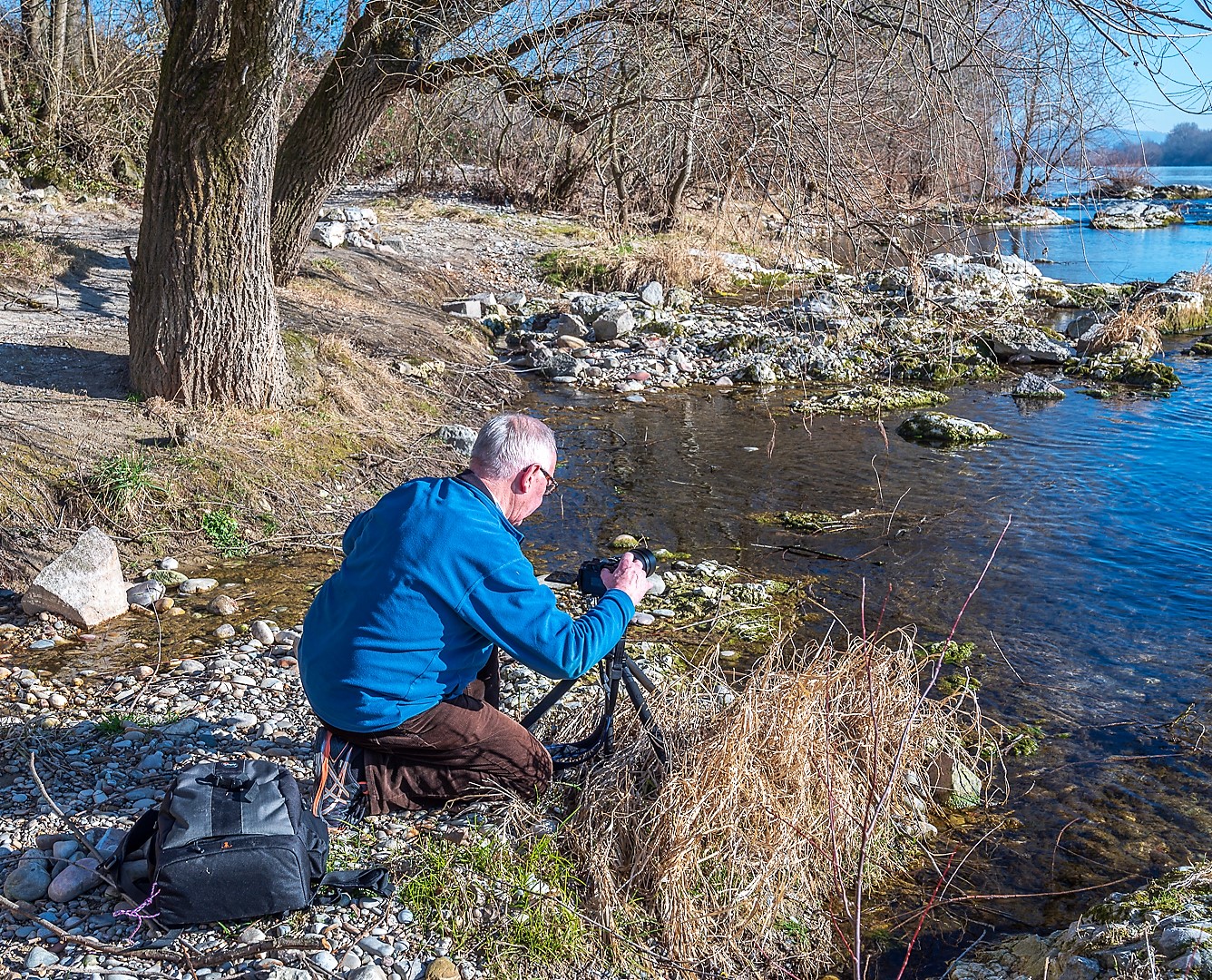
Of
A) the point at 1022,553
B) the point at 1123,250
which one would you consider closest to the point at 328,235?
the point at 1022,553

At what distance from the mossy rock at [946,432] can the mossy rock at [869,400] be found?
1.80ft

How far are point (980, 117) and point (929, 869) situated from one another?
3.43m

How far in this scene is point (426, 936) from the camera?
3.20m

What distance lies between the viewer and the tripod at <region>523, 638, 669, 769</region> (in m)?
3.79

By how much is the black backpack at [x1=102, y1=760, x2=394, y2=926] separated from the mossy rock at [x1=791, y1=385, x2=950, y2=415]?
28.6 feet

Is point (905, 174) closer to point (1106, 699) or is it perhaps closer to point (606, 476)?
point (1106, 699)

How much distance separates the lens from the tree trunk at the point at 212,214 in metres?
6.56

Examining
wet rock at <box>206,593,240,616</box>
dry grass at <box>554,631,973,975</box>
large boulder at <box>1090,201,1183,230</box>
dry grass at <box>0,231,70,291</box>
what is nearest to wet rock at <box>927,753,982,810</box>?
dry grass at <box>554,631,973,975</box>

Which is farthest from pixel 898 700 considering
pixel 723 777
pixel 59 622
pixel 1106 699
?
pixel 59 622

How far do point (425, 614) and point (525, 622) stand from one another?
321mm

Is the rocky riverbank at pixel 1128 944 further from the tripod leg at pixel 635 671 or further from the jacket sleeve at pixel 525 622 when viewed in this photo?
the jacket sleeve at pixel 525 622

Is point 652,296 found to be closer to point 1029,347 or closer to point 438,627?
point 1029,347

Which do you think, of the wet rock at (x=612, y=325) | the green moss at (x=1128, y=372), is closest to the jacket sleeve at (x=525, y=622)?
the wet rock at (x=612, y=325)

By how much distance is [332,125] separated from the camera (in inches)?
354
